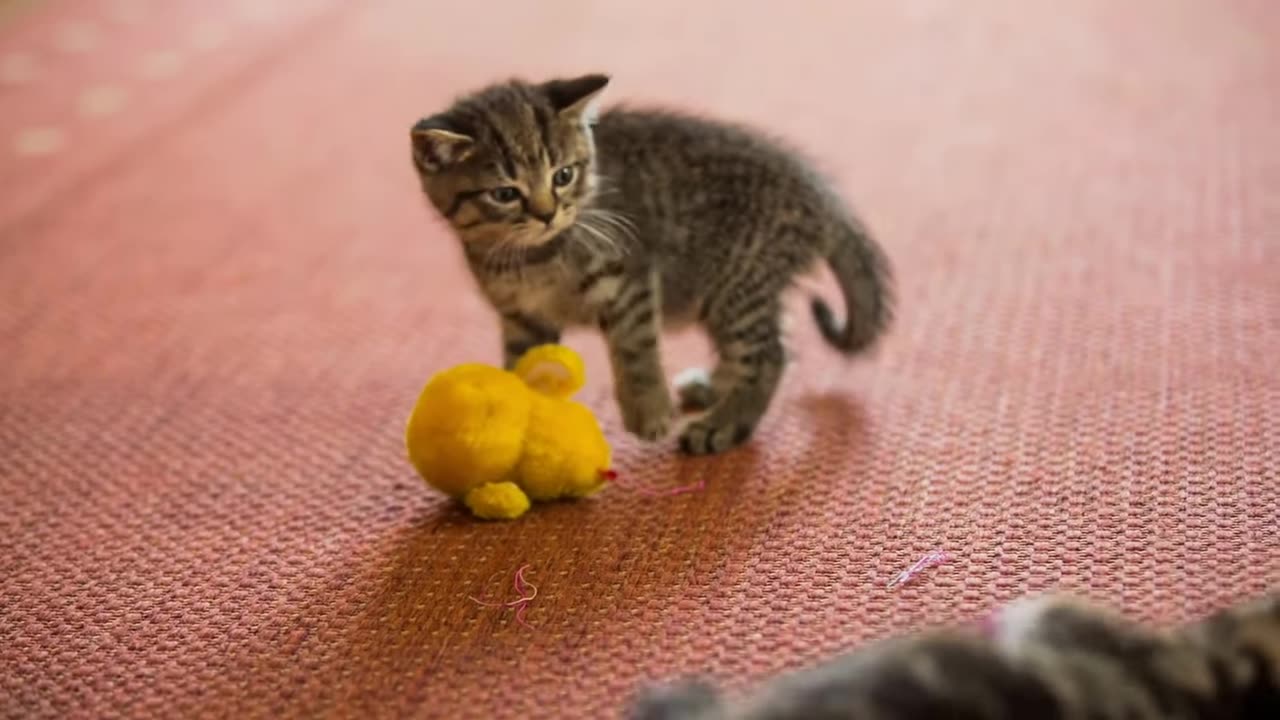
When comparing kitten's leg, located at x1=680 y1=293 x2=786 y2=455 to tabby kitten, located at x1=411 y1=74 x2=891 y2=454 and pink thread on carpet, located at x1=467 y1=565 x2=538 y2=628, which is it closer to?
tabby kitten, located at x1=411 y1=74 x2=891 y2=454

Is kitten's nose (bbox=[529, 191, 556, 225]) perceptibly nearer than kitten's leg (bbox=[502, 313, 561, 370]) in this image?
Yes

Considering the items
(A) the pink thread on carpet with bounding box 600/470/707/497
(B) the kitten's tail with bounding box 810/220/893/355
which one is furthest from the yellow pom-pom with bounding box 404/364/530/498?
(B) the kitten's tail with bounding box 810/220/893/355

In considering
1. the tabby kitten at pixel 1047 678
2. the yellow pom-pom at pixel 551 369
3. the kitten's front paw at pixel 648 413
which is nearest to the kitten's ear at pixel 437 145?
the yellow pom-pom at pixel 551 369

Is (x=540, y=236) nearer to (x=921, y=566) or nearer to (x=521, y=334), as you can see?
(x=521, y=334)

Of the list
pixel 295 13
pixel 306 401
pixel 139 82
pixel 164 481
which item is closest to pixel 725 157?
pixel 306 401

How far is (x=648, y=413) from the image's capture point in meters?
1.62

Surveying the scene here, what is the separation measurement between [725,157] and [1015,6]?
1694 mm

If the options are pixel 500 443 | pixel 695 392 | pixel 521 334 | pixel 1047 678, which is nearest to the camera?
pixel 1047 678

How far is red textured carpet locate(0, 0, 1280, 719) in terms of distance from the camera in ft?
4.19

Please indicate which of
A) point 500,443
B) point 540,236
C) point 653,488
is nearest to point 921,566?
point 653,488

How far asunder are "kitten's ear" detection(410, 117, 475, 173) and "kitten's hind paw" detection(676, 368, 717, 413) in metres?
0.44

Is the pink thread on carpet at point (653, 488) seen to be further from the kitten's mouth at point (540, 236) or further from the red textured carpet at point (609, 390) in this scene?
the kitten's mouth at point (540, 236)

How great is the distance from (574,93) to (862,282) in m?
0.43

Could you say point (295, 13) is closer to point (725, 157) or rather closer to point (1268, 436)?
point (725, 157)
